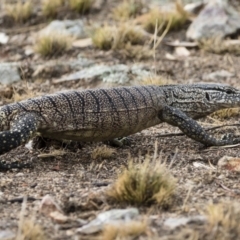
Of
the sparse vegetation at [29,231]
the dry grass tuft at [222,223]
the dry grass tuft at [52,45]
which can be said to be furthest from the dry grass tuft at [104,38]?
the sparse vegetation at [29,231]

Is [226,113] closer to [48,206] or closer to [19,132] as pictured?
[19,132]

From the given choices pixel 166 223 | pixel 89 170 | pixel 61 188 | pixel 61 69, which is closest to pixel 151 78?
pixel 61 69

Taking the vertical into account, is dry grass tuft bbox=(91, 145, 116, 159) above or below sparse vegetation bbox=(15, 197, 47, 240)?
below

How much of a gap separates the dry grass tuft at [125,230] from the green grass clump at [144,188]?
581mm

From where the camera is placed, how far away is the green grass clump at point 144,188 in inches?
202

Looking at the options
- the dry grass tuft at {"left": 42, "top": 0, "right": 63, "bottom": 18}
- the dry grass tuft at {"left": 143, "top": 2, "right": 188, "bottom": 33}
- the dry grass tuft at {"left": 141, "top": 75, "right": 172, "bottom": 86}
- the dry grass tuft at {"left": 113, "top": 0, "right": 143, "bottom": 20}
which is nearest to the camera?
the dry grass tuft at {"left": 141, "top": 75, "right": 172, "bottom": 86}

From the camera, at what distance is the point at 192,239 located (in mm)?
4379

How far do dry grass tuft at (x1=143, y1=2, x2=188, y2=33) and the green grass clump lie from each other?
782 centimetres

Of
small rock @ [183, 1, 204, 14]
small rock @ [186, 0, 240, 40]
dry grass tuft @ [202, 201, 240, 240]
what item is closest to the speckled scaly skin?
dry grass tuft @ [202, 201, 240, 240]

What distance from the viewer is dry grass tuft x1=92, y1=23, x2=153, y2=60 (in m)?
11.5

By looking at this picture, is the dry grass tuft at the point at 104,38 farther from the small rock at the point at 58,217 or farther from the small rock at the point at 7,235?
the small rock at the point at 7,235

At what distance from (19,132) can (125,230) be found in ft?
7.12

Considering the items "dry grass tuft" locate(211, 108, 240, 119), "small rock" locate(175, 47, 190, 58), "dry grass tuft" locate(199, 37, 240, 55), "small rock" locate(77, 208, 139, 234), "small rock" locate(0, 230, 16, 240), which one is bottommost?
"dry grass tuft" locate(211, 108, 240, 119)

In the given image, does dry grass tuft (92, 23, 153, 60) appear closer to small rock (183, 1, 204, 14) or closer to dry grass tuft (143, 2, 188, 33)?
dry grass tuft (143, 2, 188, 33)
